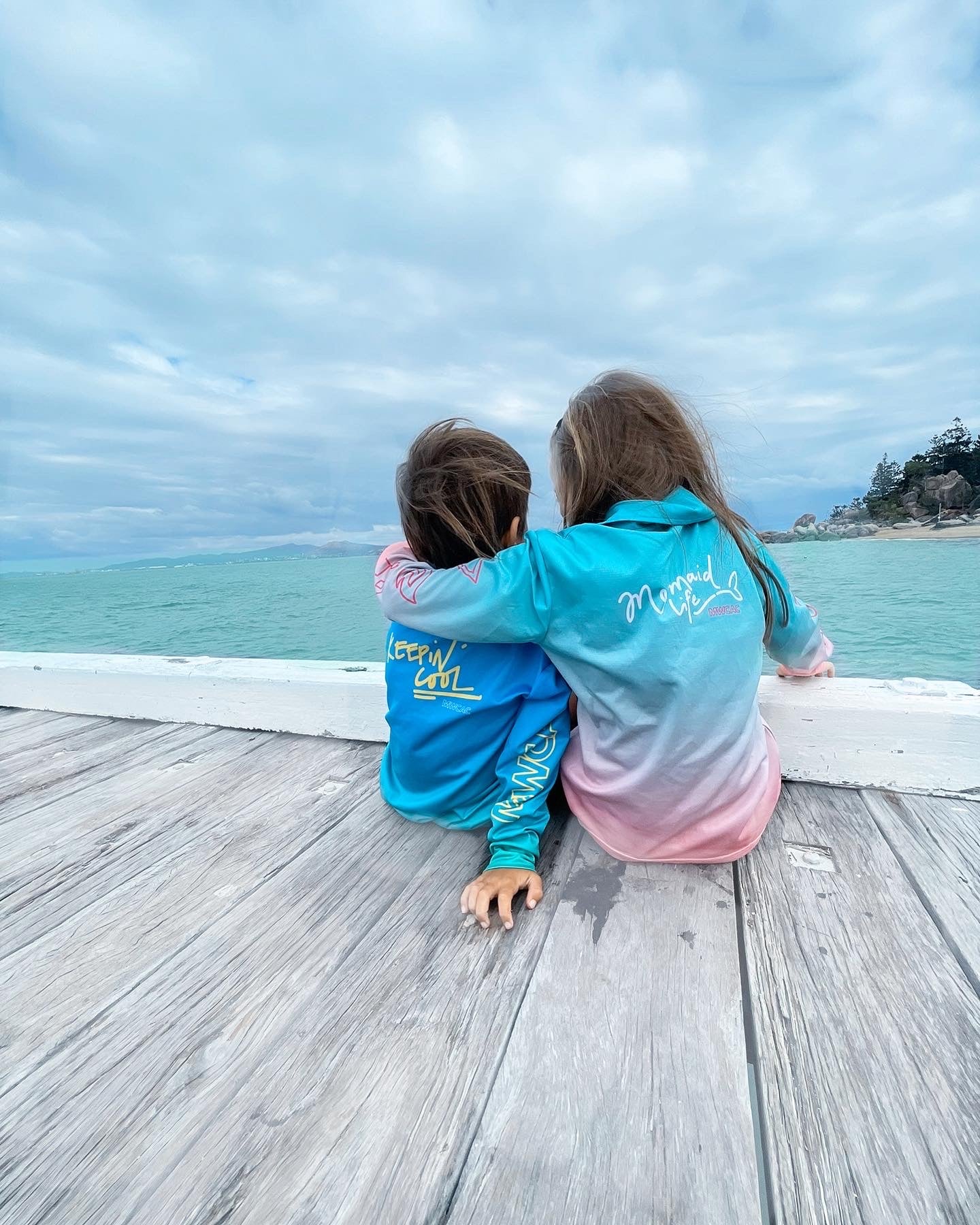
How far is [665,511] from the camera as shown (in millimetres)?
1182

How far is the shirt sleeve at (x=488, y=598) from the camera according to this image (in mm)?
1164

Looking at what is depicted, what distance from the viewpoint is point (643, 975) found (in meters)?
0.91

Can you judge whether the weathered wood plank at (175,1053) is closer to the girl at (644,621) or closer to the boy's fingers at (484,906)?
the boy's fingers at (484,906)

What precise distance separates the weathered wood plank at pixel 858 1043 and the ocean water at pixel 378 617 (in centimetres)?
71

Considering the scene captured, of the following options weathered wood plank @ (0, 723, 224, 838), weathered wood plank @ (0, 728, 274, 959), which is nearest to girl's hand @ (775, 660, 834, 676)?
weathered wood plank @ (0, 728, 274, 959)

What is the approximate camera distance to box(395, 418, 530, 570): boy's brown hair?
1.28 metres

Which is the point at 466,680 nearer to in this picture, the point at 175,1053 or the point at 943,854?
the point at 175,1053

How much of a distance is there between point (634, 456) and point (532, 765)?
639mm

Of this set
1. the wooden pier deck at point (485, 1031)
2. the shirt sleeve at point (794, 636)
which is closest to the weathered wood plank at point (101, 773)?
the wooden pier deck at point (485, 1031)

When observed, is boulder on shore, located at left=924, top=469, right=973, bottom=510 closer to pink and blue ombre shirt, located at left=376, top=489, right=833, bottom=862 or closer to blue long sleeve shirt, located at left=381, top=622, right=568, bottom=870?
pink and blue ombre shirt, located at left=376, top=489, right=833, bottom=862

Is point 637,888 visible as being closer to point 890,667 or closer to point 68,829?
point 68,829

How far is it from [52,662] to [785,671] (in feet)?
8.37

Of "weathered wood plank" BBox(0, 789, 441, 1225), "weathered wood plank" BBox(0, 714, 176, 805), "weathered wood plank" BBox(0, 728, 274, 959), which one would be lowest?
"weathered wood plank" BBox(0, 714, 176, 805)

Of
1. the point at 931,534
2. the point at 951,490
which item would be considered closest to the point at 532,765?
the point at 951,490
